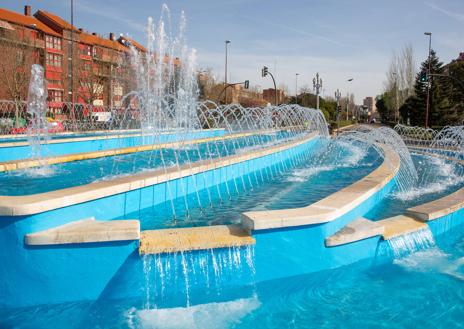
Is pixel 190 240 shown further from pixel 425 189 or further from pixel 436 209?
pixel 425 189

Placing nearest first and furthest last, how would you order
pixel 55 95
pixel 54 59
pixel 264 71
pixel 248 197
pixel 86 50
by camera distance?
pixel 248 197
pixel 264 71
pixel 55 95
pixel 54 59
pixel 86 50

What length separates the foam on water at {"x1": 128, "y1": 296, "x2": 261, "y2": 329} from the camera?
3.70 m

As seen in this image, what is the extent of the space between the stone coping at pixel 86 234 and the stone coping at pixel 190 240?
213 millimetres

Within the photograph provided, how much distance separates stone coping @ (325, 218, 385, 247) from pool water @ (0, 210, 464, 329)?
0.36 meters

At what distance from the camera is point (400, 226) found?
18.3ft

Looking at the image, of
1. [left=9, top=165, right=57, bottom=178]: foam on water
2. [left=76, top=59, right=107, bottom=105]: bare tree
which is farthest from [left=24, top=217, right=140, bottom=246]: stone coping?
[left=76, top=59, right=107, bottom=105]: bare tree

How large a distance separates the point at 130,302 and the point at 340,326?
2043mm

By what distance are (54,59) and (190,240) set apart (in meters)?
49.9

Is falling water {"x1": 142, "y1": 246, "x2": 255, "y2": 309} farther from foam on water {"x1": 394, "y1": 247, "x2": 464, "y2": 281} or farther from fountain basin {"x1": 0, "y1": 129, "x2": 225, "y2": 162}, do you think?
fountain basin {"x1": 0, "y1": 129, "x2": 225, "y2": 162}

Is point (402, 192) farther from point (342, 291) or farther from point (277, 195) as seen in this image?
point (342, 291)

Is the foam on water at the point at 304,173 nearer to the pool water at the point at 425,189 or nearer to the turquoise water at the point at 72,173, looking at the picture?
the pool water at the point at 425,189

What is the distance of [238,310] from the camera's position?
3.98 m

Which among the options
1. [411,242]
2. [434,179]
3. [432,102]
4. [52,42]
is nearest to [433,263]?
[411,242]

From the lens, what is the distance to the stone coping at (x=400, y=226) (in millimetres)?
5328
